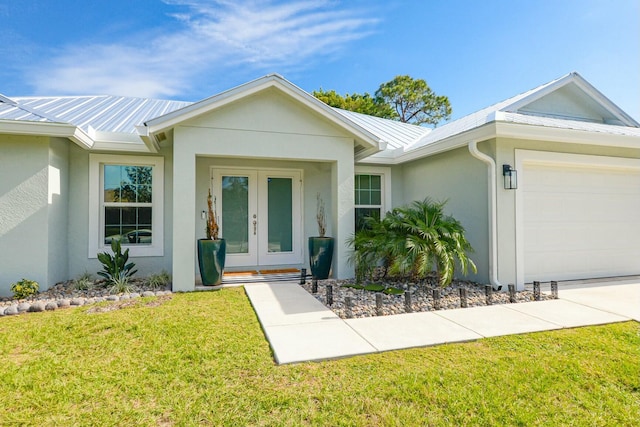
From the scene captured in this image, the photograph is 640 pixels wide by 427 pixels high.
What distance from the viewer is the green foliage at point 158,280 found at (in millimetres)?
7067

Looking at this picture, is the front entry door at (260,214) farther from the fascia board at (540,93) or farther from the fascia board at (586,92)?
the fascia board at (586,92)

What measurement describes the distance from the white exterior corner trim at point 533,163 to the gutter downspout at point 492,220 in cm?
55

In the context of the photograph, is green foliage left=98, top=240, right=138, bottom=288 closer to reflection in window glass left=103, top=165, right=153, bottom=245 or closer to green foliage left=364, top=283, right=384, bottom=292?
reflection in window glass left=103, top=165, right=153, bottom=245

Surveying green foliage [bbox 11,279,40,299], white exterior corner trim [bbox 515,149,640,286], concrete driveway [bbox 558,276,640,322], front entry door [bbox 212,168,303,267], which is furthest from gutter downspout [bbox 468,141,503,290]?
green foliage [bbox 11,279,40,299]

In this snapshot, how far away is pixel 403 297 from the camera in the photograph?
6.14 m

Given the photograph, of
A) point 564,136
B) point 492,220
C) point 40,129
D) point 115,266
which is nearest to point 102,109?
point 40,129

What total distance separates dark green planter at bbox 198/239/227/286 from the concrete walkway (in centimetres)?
105

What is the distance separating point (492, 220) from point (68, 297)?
8255 mm

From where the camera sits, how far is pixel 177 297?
6148 mm

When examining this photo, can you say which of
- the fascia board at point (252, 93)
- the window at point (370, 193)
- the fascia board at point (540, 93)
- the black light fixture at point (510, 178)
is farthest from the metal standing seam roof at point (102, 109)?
the fascia board at point (540, 93)

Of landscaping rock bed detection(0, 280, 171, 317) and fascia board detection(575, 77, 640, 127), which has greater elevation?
fascia board detection(575, 77, 640, 127)

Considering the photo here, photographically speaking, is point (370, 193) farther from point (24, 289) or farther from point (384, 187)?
point (24, 289)

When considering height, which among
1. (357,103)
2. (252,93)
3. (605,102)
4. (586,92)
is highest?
(357,103)

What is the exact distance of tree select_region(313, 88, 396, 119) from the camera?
22797 millimetres
